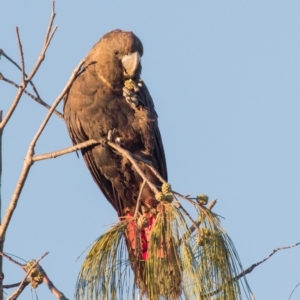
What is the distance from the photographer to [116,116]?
12.5 feet

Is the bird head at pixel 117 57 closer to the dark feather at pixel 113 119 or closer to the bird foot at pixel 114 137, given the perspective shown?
the dark feather at pixel 113 119

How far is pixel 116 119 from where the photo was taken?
379cm

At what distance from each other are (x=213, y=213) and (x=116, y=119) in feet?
5.19

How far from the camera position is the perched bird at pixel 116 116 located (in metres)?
3.79

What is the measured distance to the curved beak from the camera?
13.0 feet

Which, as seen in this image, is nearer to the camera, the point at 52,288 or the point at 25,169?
the point at 52,288

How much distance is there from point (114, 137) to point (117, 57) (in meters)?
0.54

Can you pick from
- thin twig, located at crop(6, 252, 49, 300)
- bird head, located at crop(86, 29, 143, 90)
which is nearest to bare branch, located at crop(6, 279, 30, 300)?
thin twig, located at crop(6, 252, 49, 300)

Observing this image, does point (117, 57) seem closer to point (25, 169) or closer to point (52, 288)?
point (25, 169)

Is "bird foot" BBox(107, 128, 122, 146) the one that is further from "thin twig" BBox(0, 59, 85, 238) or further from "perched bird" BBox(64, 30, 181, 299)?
"thin twig" BBox(0, 59, 85, 238)

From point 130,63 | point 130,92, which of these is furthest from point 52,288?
point 130,63

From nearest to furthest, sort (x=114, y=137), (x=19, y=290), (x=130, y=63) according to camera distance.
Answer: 1. (x=19, y=290)
2. (x=114, y=137)
3. (x=130, y=63)

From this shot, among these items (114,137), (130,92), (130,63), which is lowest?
(114,137)

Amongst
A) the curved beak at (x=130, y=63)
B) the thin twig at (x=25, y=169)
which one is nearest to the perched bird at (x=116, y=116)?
the curved beak at (x=130, y=63)
